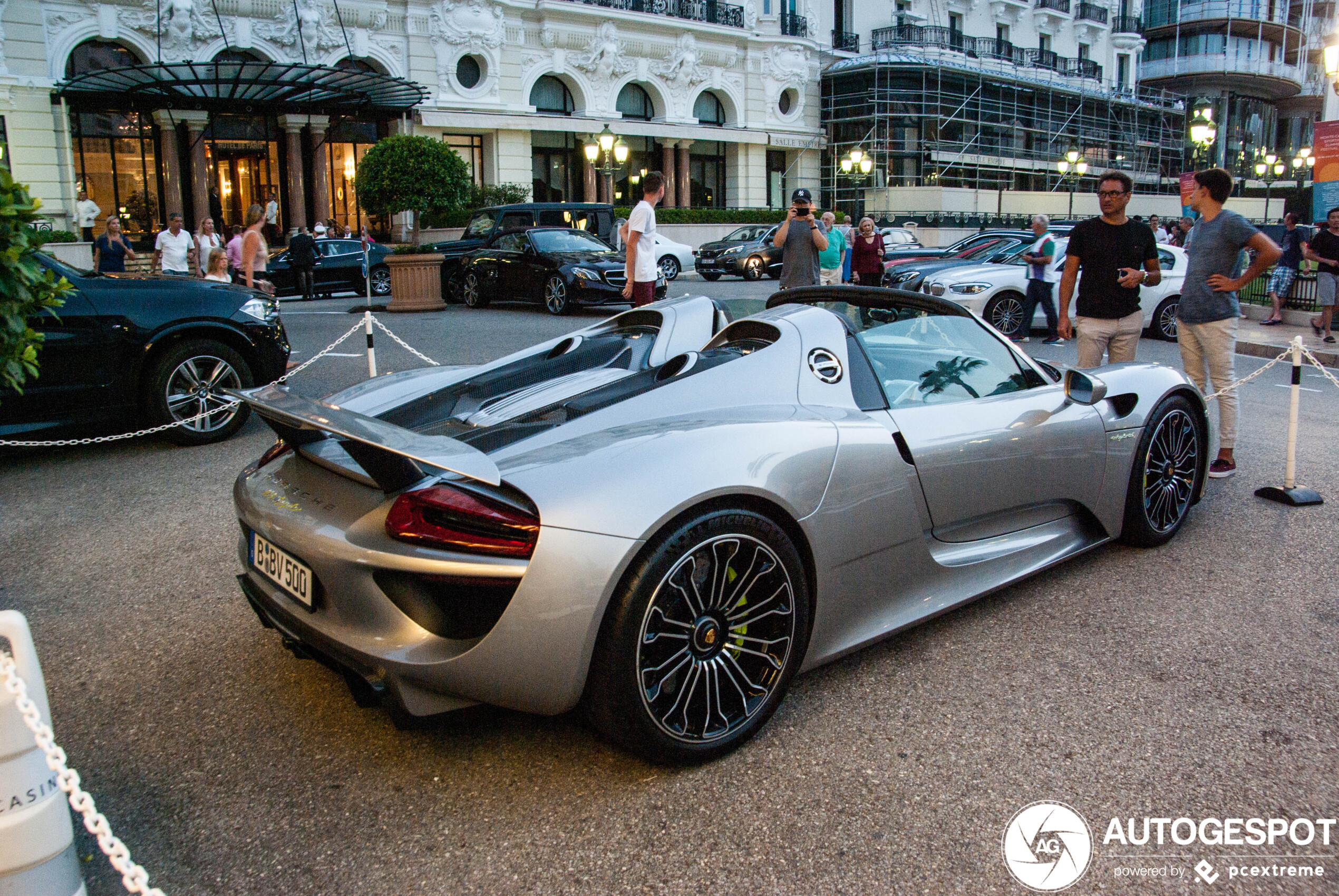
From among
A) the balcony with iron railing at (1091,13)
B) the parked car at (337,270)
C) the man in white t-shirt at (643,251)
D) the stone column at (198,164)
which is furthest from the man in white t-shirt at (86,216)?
the balcony with iron railing at (1091,13)

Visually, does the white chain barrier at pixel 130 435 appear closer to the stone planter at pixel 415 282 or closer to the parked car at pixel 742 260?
the stone planter at pixel 415 282

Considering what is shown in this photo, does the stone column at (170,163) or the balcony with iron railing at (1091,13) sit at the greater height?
the balcony with iron railing at (1091,13)

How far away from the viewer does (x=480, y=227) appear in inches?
811

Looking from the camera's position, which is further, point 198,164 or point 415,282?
point 198,164

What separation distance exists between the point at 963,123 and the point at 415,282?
3434 cm

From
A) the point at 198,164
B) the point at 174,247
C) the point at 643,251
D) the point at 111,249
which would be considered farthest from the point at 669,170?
the point at 643,251

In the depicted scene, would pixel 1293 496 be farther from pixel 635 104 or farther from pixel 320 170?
pixel 635 104

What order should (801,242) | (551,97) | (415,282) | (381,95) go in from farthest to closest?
(551,97)
(381,95)
(415,282)
(801,242)

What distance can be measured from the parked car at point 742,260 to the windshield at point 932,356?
69.1 feet

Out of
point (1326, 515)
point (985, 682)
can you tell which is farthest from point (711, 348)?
point (1326, 515)

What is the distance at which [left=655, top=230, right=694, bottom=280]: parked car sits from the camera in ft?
81.6

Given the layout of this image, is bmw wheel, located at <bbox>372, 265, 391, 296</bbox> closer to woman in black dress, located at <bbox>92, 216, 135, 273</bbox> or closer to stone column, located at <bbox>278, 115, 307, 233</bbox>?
woman in black dress, located at <bbox>92, 216, 135, 273</bbox>

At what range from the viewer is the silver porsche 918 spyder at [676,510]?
2.54m

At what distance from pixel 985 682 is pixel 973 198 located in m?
43.5
